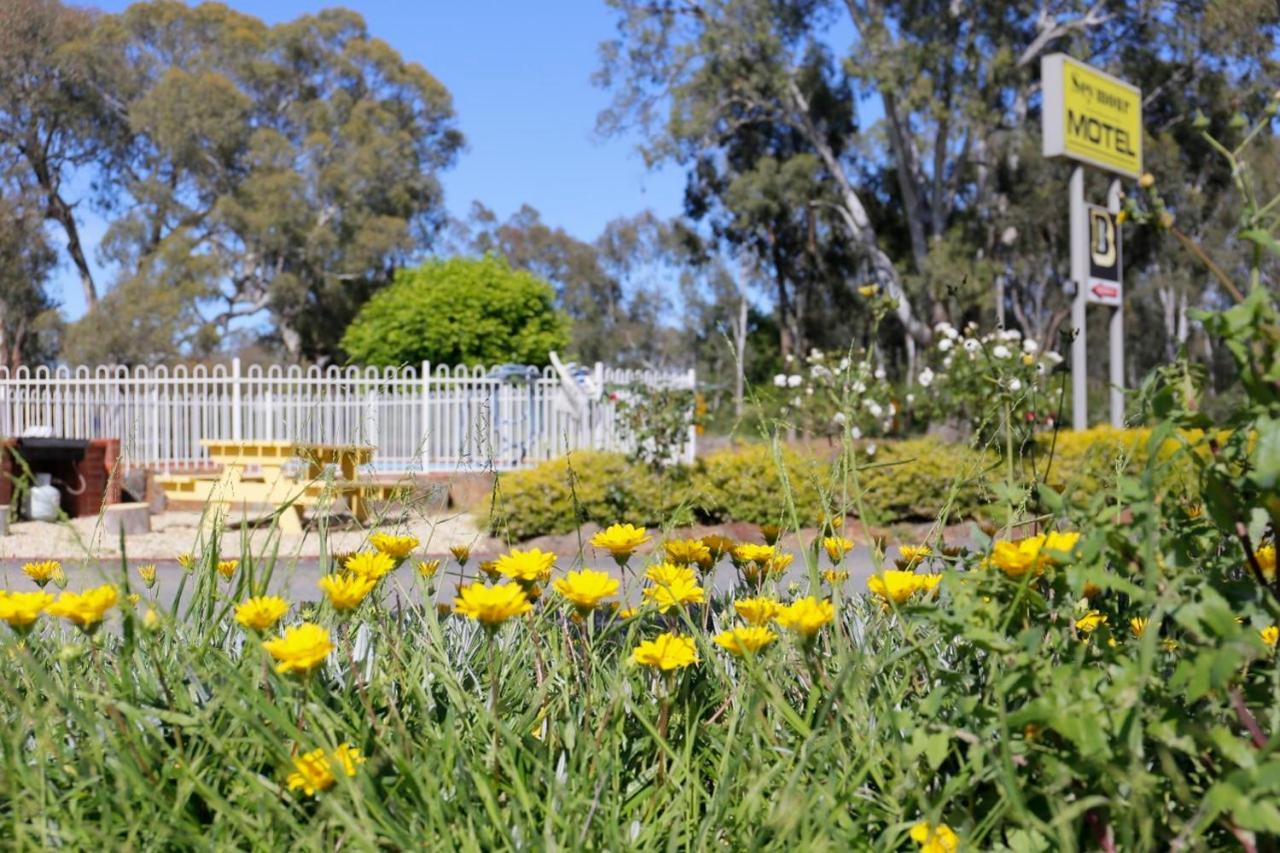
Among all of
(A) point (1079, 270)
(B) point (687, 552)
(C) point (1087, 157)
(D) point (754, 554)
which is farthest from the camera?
(C) point (1087, 157)

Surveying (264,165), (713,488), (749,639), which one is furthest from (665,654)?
(264,165)

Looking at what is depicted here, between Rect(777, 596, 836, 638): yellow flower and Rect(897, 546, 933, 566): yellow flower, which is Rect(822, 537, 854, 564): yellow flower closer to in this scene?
Rect(897, 546, 933, 566): yellow flower

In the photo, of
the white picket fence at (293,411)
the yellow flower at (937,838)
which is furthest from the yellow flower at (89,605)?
the white picket fence at (293,411)

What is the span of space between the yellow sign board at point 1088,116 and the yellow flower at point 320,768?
1433cm

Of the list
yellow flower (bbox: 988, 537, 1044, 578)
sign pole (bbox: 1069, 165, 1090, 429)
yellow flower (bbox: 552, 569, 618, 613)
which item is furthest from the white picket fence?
yellow flower (bbox: 988, 537, 1044, 578)

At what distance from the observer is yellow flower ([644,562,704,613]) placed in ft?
5.16

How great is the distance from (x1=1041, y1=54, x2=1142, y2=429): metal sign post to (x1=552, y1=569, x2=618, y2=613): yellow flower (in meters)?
12.9

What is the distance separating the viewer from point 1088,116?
14.8 meters

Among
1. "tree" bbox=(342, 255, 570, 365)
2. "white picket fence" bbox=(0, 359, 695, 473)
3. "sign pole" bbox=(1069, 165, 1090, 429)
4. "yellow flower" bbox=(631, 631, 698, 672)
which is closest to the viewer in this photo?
"yellow flower" bbox=(631, 631, 698, 672)

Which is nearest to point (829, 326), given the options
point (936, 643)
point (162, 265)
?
point (162, 265)

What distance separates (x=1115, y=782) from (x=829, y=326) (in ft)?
116

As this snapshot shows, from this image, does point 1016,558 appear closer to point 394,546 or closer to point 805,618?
point 805,618

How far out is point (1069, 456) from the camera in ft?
35.8

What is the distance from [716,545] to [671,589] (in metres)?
0.38
